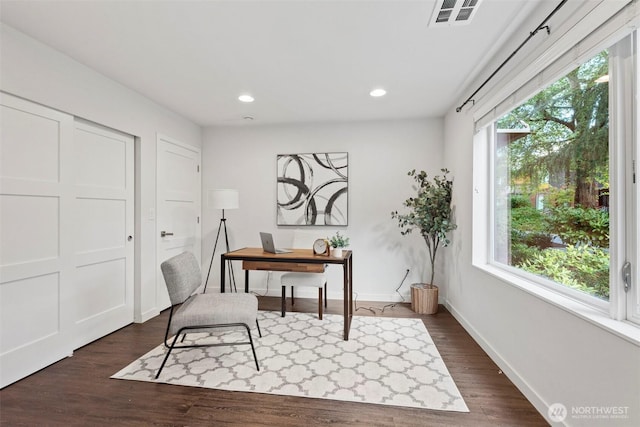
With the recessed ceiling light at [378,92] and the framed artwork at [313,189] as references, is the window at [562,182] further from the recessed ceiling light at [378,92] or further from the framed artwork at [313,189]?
the framed artwork at [313,189]

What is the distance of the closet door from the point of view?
6.25ft

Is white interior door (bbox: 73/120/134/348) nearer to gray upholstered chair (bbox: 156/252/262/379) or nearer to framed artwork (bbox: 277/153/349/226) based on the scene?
gray upholstered chair (bbox: 156/252/262/379)

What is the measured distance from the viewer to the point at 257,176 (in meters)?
4.04

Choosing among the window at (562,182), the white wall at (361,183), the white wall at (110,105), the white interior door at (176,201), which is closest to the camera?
the window at (562,182)

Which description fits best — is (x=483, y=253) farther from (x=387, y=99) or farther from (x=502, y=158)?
(x=387, y=99)

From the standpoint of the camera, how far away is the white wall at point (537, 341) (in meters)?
1.19

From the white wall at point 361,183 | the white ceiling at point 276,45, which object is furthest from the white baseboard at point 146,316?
the white ceiling at point 276,45

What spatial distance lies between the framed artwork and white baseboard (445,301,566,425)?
191 cm

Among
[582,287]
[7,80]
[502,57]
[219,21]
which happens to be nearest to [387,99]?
[502,57]

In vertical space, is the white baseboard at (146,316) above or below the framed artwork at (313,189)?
below

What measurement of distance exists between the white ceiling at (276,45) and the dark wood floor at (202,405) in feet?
7.88

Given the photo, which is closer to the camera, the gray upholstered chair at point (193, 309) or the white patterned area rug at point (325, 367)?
the white patterned area rug at point (325, 367)

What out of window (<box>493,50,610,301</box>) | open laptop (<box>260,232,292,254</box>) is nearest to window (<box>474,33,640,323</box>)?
window (<box>493,50,610,301</box>)

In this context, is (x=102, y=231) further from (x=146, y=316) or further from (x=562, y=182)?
(x=562, y=182)
